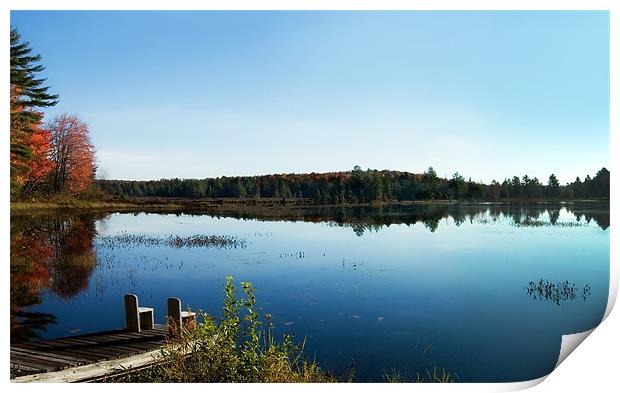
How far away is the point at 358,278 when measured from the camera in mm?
10719

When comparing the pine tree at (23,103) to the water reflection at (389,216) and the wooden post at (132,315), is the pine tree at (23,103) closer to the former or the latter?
the wooden post at (132,315)

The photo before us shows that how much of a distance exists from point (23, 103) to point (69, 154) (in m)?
1.62

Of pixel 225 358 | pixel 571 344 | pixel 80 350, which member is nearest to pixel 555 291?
pixel 571 344

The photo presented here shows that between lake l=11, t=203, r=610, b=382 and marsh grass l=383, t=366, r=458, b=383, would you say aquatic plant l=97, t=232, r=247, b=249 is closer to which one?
lake l=11, t=203, r=610, b=382

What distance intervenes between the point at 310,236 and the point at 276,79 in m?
8.66

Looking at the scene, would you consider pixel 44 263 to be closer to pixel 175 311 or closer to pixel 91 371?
pixel 175 311

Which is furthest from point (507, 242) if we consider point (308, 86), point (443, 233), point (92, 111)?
point (92, 111)

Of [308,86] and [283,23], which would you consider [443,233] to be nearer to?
[308,86]

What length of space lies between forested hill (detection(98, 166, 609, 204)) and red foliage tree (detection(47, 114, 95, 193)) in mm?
458

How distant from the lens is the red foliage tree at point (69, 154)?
9352 millimetres

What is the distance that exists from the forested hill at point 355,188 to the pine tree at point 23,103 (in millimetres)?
1529

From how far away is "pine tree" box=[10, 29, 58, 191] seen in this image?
31.6 ft

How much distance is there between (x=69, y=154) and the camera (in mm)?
9641

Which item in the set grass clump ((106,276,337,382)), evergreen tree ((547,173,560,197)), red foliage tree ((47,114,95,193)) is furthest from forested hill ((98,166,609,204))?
grass clump ((106,276,337,382))
